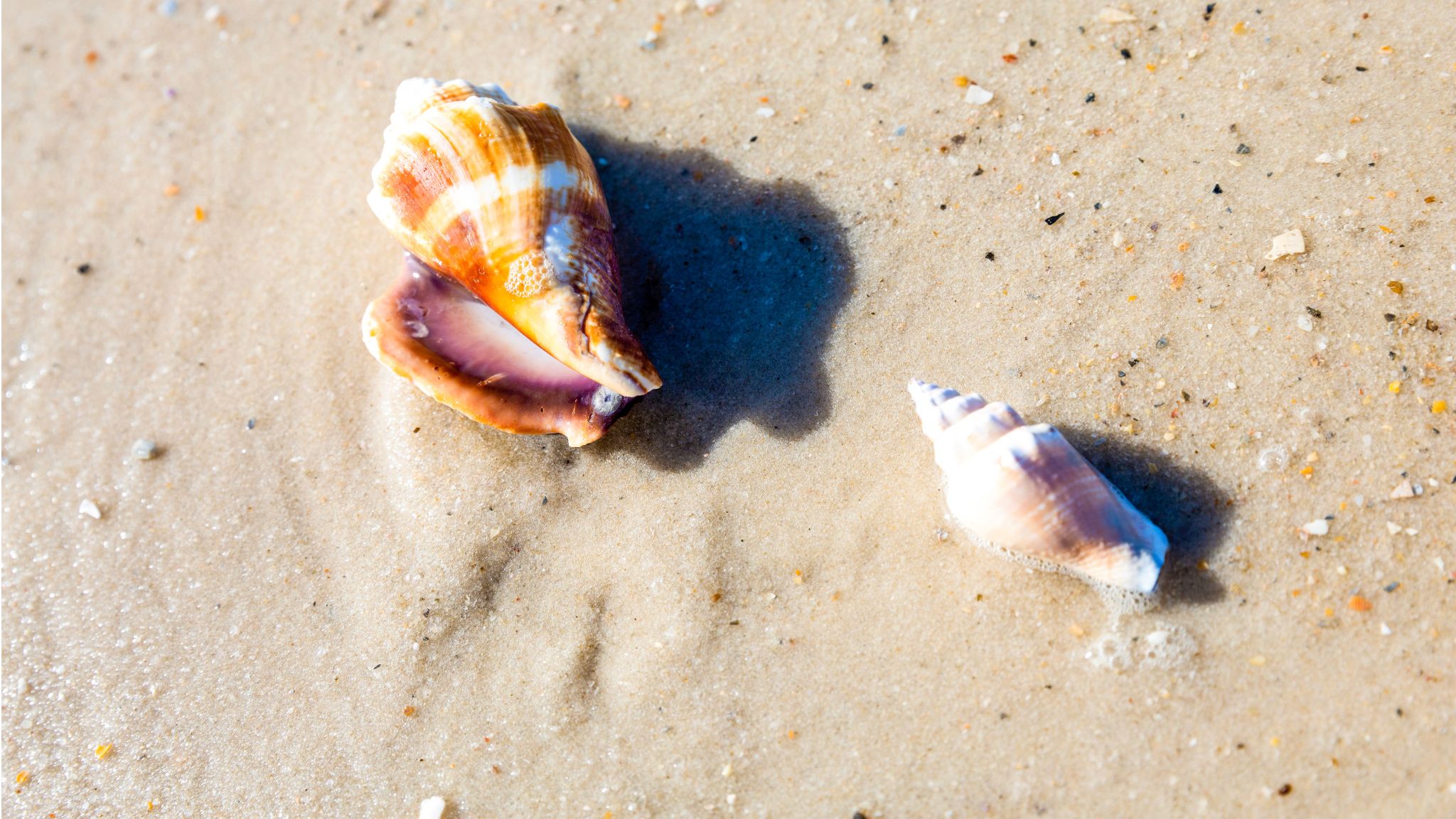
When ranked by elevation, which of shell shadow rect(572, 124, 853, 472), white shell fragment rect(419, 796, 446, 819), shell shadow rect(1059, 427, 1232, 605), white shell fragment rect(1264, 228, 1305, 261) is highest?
shell shadow rect(572, 124, 853, 472)

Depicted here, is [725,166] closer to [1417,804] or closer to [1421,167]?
[1421,167]

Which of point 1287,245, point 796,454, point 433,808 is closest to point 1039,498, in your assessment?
point 796,454

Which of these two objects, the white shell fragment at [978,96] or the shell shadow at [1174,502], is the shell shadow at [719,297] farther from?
the shell shadow at [1174,502]

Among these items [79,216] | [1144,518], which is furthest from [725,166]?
[79,216]

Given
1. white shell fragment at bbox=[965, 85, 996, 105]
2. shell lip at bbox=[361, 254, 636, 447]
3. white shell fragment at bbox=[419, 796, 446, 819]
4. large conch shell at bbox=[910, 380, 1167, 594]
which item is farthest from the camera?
white shell fragment at bbox=[965, 85, 996, 105]

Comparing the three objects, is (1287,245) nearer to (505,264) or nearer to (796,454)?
(796,454)

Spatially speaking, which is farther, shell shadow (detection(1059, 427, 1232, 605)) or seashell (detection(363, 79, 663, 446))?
seashell (detection(363, 79, 663, 446))

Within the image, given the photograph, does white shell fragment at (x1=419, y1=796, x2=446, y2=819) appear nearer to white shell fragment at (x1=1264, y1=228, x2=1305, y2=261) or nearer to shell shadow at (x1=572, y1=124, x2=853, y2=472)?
shell shadow at (x1=572, y1=124, x2=853, y2=472)

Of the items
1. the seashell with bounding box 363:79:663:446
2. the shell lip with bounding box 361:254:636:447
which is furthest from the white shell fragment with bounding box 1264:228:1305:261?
the shell lip with bounding box 361:254:636:447
